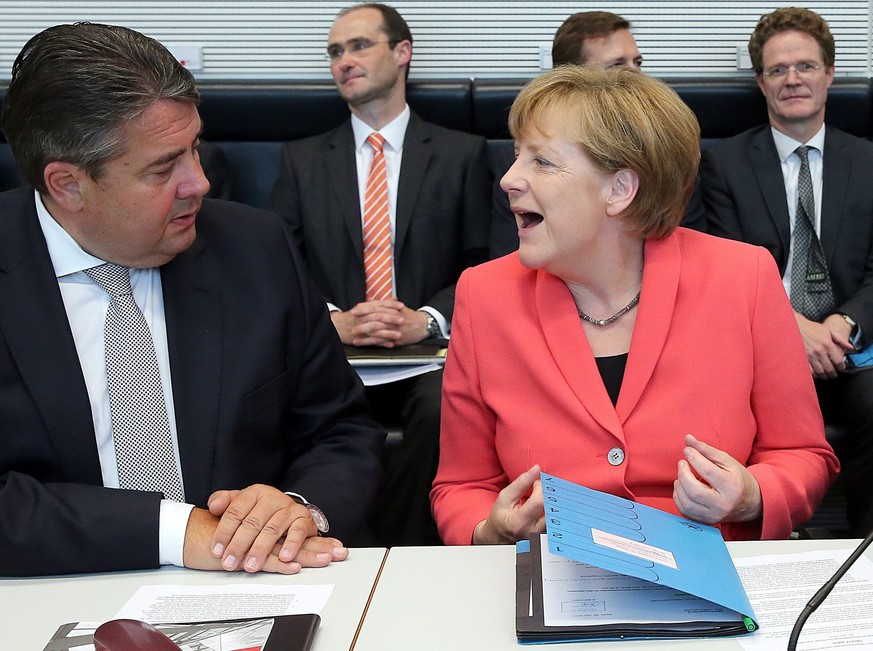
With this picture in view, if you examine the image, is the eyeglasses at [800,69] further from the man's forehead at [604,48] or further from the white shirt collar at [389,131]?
the white shirt collar at [389,131]

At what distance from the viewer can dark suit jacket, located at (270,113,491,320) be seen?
10.3 feet

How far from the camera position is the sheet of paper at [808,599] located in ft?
3.25

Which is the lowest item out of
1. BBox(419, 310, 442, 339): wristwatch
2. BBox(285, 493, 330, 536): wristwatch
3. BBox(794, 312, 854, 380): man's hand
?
BBox(794, 312, 854, 380): man's hand

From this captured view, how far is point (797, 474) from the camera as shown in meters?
1.47

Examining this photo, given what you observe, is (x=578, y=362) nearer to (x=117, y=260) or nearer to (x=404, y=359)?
(x=117, y=260)

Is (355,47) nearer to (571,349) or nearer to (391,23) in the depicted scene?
(391,23)

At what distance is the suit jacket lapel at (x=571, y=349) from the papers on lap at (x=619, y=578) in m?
0.30

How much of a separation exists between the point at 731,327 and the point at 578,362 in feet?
0.83

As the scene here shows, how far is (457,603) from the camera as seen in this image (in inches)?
43.7

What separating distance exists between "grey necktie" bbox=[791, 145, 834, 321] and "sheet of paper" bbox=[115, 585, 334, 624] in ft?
7.31

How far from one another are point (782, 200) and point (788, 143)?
0.72 ft

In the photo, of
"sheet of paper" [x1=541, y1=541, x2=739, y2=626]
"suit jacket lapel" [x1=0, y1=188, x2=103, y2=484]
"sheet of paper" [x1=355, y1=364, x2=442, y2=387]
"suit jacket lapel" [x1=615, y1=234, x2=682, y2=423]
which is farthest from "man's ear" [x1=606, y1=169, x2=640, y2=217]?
"sheet of paper" [x1=355, y1=364, x2=442, y2=387]

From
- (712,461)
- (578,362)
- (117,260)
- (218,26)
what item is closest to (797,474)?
(712,461)

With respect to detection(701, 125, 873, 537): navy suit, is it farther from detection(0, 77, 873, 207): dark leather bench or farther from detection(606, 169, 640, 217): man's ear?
detection(606, 169, 640, 217): man's ear
